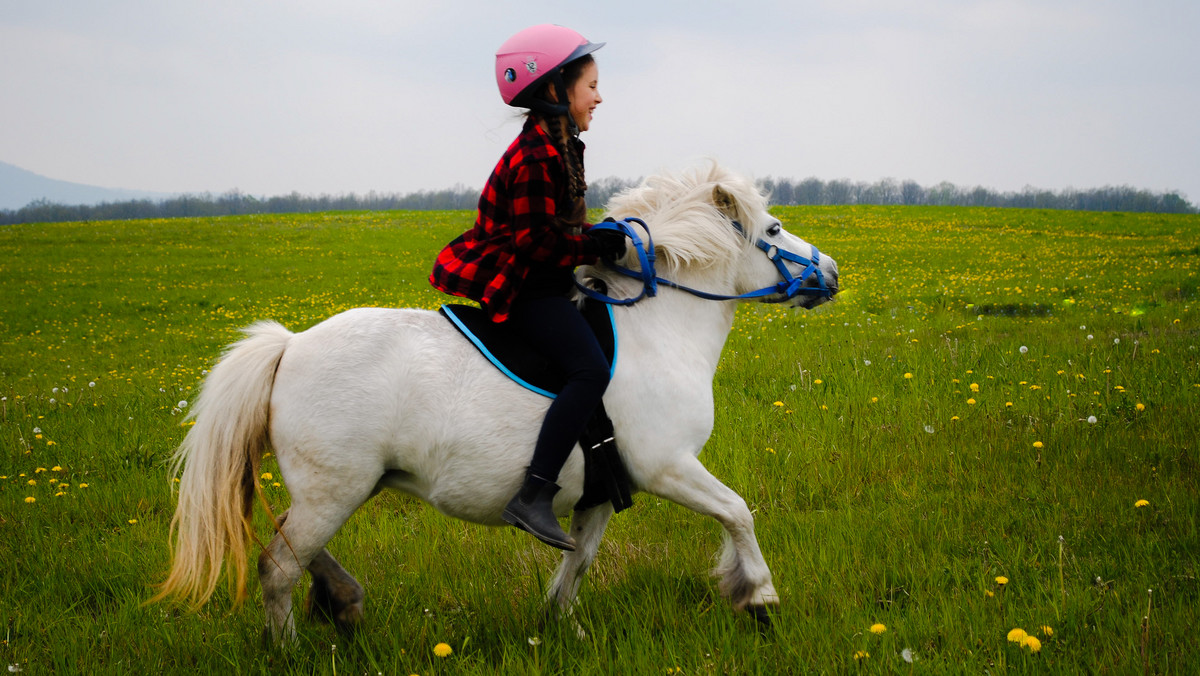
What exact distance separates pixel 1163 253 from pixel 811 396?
21.4m

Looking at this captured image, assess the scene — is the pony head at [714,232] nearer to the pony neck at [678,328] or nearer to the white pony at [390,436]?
the pony neck at [678,328]

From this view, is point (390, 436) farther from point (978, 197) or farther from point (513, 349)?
point (978, 197)

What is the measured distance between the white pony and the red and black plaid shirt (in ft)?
0.92

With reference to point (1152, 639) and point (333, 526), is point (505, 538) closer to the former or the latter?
point (333, 526)

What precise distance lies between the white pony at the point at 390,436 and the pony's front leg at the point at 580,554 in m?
0.37

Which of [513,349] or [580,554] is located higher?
[513,349]

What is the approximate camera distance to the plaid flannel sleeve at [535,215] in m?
3.64

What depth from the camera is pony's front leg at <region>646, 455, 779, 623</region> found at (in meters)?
3.79

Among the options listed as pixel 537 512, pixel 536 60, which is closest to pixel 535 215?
pixel 536 60

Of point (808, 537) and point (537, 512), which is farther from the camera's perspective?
point (808, 537)

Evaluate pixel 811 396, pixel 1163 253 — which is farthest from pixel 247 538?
pixel 1163 253

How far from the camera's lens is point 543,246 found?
12.0 ft

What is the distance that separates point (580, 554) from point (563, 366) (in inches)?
45.2

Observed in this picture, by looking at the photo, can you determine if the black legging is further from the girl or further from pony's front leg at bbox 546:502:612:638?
pony's front leg at bbox 546:502:612:638
